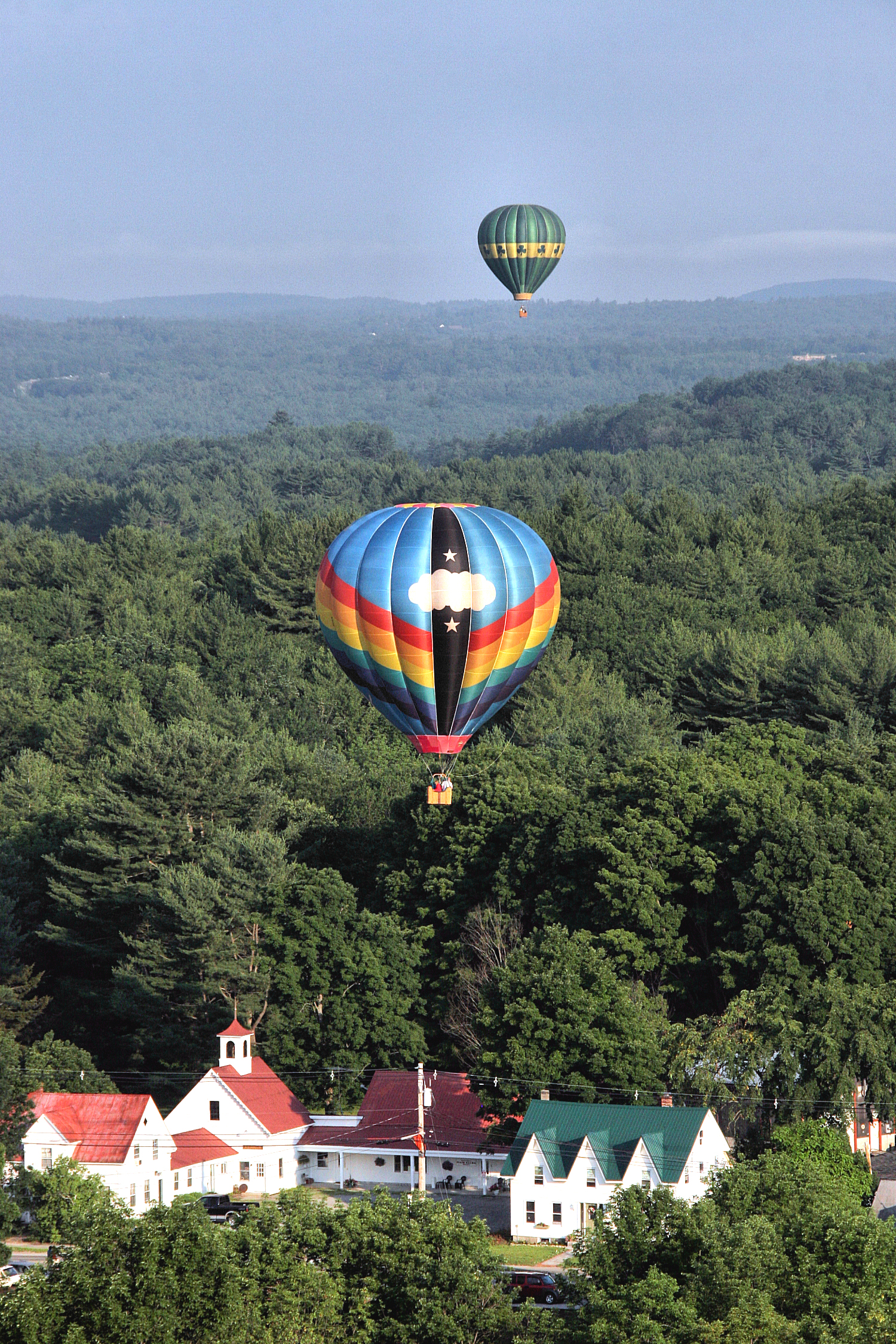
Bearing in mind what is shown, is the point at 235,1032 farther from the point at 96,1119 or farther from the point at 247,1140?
the point at 96,1119

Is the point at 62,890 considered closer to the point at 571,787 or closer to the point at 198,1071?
the point at 198,1071

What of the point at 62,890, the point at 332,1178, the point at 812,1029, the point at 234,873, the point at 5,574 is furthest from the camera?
the point at 5,574

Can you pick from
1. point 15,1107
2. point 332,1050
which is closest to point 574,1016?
point 332,1050

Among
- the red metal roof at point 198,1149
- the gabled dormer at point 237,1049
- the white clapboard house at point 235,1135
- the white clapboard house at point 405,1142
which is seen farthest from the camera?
the gabled dormer at point 237,1049

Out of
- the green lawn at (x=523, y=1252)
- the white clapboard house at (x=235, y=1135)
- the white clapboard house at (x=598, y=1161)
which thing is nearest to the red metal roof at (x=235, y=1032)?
the white clapboard house at (x=235, y=1135)

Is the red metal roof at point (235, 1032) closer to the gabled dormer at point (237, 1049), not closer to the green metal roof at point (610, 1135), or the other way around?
the gabled dormer at point (237, 1049)

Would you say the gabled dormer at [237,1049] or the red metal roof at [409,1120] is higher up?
the gabled dormer at [237,1049]
